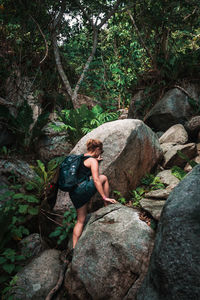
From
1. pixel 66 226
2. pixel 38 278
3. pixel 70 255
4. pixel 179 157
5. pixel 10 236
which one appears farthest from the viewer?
pixel 179 157

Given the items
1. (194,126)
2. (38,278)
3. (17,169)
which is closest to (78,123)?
(17,169)

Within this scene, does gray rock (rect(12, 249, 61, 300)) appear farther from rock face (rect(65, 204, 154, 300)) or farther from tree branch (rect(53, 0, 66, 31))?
tree branch (rect(53, 0, 66, 31))

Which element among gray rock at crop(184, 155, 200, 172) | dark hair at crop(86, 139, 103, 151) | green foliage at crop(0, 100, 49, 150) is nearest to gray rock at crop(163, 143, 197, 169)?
gray rock at crop(184, 155, 200, 172)

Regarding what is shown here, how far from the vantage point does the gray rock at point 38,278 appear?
113 inches

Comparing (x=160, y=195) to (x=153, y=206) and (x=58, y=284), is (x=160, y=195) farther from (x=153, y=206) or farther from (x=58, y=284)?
(x=58, y=284)

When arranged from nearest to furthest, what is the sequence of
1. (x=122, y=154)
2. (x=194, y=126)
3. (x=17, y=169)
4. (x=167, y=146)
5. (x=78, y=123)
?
(x=122, y=154)
(x=17, y=169)
(x=167, y=146)
(x=194, y=126)
(x=78, y=123)

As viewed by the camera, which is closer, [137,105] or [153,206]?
[153,206]

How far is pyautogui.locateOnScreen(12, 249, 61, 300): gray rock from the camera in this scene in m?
2.88

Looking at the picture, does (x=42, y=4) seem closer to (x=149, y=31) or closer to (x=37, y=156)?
(x=149, y=31)

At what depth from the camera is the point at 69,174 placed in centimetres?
324

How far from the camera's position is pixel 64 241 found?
3.80 m

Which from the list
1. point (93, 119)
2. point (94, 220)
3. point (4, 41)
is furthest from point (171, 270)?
point (4, 41)

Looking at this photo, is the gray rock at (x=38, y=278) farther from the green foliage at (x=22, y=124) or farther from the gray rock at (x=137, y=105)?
the gray rock at (x=137, y=105)

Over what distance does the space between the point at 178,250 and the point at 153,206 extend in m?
1.49
